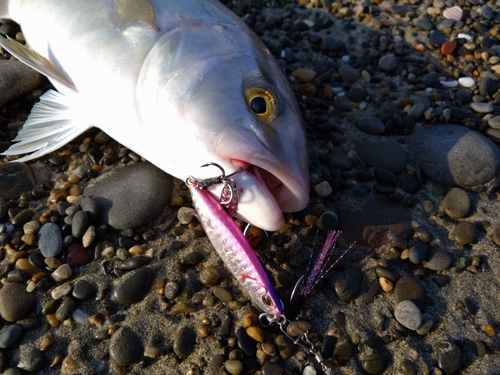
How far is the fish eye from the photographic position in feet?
7.89

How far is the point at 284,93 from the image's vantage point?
8.68 ft

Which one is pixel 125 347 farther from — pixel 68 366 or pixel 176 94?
pixel 176 94

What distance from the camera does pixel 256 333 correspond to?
7.85 ft

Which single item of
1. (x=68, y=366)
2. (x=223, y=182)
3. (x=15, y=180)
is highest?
(x=223, y=182)

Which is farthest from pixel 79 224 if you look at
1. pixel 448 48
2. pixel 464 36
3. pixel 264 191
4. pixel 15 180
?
pixel 464 36

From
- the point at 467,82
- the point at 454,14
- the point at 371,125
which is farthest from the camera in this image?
the point at 454,14

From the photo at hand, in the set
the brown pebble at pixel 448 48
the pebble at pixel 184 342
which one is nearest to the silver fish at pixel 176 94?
the pebble at pixel 184 342

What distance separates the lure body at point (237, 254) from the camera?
2391mm

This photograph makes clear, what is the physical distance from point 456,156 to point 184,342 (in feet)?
8.33

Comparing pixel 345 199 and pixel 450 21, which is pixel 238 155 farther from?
pixel 450 21

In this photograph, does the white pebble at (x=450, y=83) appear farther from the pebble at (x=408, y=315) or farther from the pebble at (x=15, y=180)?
the pebble at (x=15, y=180)

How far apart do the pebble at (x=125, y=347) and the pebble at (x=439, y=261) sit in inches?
77.3

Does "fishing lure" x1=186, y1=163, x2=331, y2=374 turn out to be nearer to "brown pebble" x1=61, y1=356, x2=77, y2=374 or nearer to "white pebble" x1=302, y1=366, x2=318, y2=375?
"white pebble" x1=302, y1=366, x2=318, y2=375

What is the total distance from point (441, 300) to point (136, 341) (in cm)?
194
